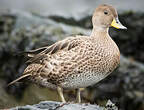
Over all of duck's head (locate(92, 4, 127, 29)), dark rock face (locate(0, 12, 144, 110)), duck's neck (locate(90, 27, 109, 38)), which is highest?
duck's head (locate(92, 4, 127, 29))

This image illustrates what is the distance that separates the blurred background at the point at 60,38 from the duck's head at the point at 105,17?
209 cm

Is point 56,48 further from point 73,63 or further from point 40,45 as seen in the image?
point 40,45

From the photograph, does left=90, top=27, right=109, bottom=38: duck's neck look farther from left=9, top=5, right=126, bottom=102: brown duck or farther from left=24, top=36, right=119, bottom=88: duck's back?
left=24, top=36, right=119, bottom=88: duck's back

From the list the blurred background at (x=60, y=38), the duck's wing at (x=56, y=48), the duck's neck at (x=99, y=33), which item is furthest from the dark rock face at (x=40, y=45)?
the duck's wing at (x=56, y=48)

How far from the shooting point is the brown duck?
15.6ft

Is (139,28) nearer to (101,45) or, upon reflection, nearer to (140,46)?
(140,46)

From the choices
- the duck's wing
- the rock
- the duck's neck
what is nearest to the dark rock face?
the duck's neck

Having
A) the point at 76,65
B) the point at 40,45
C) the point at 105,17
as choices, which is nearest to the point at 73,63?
the point at 76,65

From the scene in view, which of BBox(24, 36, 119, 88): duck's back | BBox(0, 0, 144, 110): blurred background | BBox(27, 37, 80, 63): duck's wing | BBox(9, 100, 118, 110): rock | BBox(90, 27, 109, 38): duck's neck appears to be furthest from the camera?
BBox(0, 0, 144, 110): blurred background

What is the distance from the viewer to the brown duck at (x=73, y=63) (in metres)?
4.76

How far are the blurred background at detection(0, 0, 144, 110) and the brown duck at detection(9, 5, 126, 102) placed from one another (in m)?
2.07

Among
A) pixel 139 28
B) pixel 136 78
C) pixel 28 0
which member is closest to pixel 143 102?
pixel 136 78

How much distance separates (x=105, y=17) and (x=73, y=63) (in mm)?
970

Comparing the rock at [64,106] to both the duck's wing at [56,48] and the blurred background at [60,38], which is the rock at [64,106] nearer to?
the duck's wing at [56,48]
